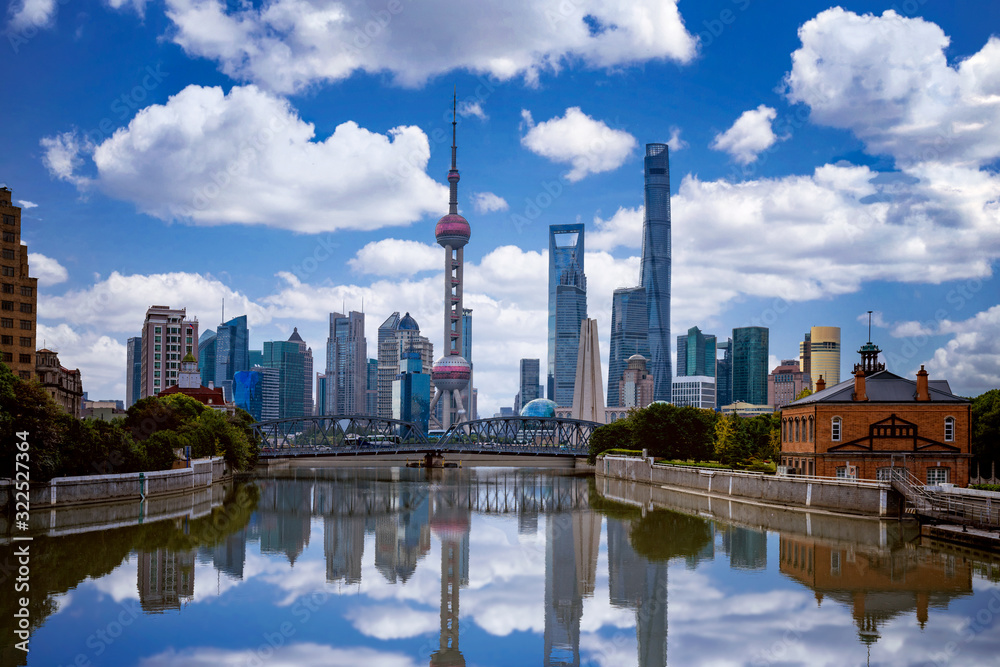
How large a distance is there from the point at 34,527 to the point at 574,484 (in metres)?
75.7

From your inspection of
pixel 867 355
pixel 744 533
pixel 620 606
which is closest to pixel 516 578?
pixel 620 606

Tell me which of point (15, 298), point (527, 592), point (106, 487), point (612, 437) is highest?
point (15, 298)

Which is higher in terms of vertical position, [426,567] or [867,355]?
[867,355]

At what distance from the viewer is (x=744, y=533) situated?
57656mm

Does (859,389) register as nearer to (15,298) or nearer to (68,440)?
(68,440)

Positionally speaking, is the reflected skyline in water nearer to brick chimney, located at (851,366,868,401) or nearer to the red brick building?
the red brick building

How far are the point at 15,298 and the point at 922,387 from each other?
8605 centimetres

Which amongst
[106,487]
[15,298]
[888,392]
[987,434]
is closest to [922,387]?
[888,392]

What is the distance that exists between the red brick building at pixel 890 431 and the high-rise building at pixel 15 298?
253 feet

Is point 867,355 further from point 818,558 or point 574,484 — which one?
point 574,484

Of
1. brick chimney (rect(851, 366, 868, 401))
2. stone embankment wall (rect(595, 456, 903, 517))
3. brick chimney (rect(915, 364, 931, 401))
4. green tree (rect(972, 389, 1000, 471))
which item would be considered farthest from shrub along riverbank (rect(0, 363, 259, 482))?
green tree (rect(972, 389, 1000, 471))

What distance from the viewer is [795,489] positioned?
66312mm

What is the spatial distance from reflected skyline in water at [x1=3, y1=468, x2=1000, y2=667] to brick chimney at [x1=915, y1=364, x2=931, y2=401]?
40.3 feet

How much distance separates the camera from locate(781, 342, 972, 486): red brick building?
2562 inches
